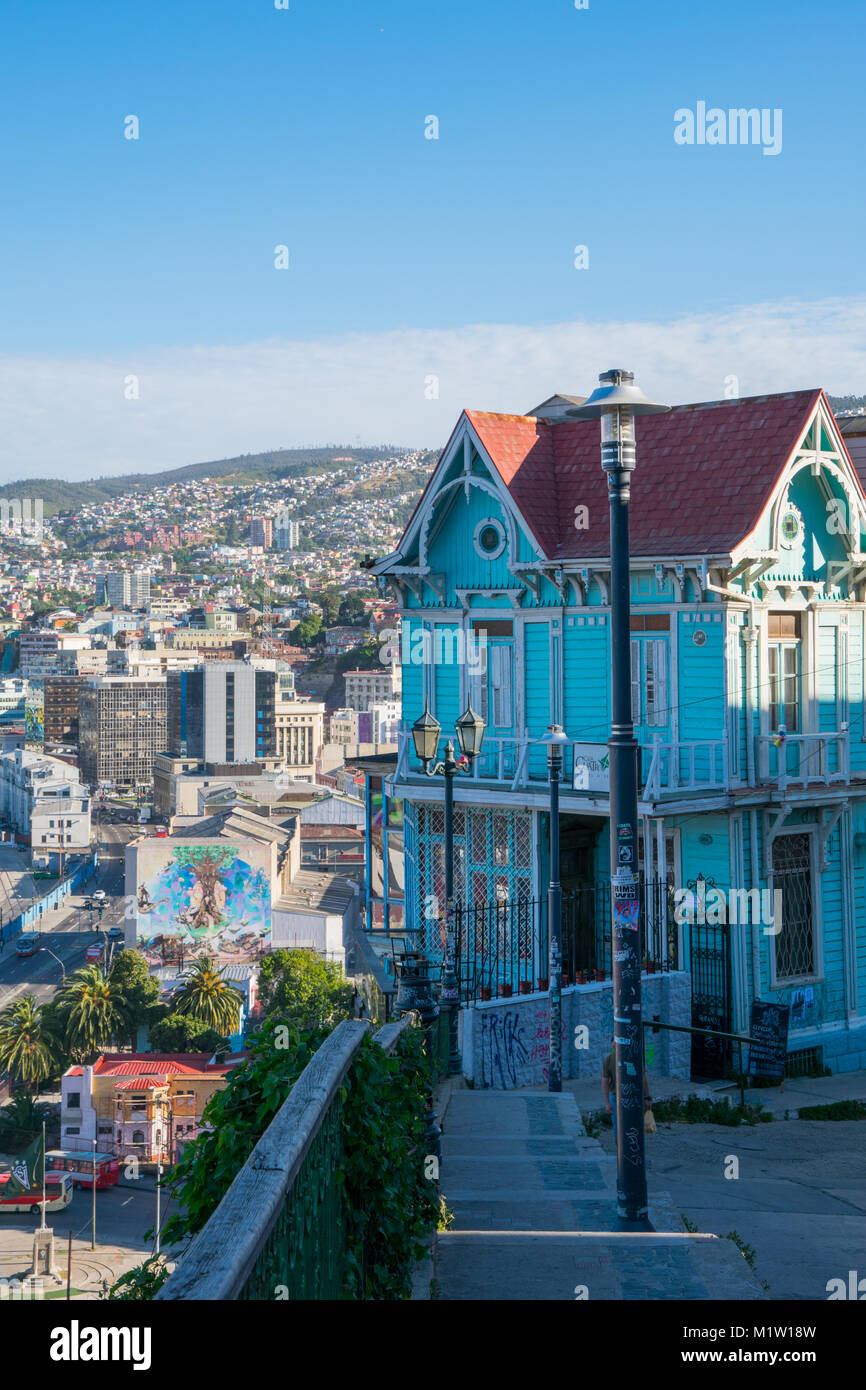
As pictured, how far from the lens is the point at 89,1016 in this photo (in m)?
132

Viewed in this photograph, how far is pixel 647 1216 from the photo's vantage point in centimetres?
1006

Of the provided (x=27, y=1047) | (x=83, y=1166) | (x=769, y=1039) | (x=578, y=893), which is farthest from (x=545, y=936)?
(x=27, y=1047)

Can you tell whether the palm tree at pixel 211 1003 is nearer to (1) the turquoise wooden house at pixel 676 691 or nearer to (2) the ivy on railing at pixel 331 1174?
(1) the turquoise wooden house at pixel 676 691

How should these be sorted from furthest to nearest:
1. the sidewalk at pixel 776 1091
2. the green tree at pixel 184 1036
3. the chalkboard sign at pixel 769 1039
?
1. the green tree at pixel 184 1036
2. the chalkboard sign at pixel 769 1039
3. the sidewalk at pixel 776 1091

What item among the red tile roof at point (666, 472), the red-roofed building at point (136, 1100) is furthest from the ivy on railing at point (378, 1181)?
the red-roofed building at point (136, 1100)

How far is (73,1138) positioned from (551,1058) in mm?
112212

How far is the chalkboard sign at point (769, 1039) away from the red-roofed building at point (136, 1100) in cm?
9529

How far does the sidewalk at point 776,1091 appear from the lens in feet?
62.2

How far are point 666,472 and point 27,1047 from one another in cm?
11531

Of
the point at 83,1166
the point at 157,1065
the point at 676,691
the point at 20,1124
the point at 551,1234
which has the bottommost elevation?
the point at 83,1166

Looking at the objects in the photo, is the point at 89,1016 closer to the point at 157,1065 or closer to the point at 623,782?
the point at 157,1065

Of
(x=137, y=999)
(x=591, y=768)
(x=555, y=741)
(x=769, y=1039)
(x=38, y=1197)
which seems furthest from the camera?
(x=137, y=999)

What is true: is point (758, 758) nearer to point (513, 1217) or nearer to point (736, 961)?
point (736, 961)
